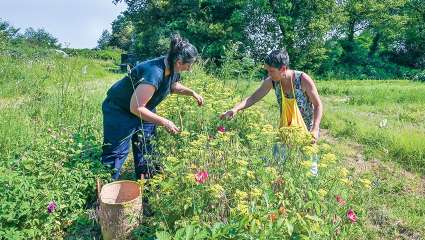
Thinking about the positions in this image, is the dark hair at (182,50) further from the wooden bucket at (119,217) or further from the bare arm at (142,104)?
the wooden bucket at (119,217)

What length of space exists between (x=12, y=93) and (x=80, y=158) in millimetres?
3440

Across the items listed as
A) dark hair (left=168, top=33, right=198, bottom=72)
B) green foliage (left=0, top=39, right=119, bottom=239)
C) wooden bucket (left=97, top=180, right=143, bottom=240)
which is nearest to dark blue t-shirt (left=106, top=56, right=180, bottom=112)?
dark hair (left=168, top=33, right=198, bottom=72)

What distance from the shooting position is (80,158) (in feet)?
12.4

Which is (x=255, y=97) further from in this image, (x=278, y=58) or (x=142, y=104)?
(x=142, y=104)

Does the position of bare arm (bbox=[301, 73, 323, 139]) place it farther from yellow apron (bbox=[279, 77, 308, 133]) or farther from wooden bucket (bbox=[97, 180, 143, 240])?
wooden bucket (bbox=[97, 180, 143, 240])

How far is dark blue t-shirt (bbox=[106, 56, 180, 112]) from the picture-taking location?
341 cm

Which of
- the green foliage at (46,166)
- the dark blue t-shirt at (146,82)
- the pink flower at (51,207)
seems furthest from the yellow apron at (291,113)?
the pink flower at (51,207)

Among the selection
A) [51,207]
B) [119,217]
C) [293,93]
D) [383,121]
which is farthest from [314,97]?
[383,121]

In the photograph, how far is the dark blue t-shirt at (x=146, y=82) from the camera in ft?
11.2

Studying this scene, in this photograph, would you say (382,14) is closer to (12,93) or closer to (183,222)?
(12,93)

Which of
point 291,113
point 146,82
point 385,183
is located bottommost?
point 385,183

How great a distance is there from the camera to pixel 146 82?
11.0 ft

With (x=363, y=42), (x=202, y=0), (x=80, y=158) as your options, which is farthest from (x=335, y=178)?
(x=363, y=42)

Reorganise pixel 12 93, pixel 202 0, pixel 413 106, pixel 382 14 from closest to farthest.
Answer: pixel 12 93 → pixel 413 106 → pixel 202 0 → pixel 382 14
